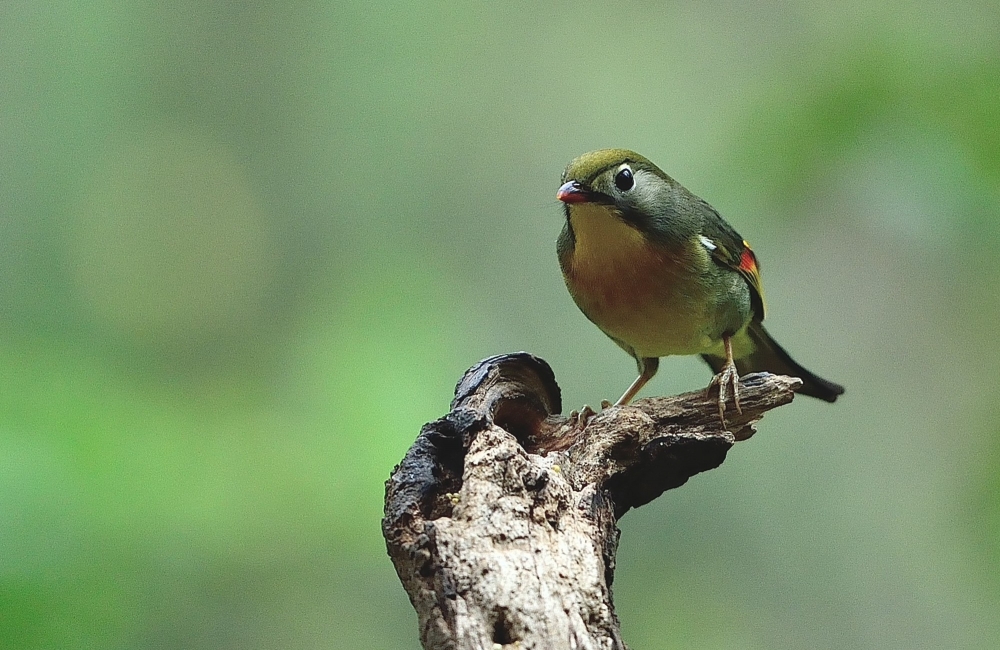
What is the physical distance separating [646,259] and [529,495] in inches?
38.4

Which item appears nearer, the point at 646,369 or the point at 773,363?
the point at 646,369

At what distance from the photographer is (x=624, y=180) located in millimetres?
2402

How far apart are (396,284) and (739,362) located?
1.37 m

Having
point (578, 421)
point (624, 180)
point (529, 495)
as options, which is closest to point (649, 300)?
point (624, 180)

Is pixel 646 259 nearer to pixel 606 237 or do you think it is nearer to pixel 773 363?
pixel 606 237

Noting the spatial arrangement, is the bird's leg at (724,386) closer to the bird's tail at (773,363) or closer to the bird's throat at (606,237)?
the bird's throat at (606,237)

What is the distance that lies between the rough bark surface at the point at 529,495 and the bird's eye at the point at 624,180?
2.05 ft

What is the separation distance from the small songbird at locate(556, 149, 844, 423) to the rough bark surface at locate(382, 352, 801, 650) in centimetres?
40

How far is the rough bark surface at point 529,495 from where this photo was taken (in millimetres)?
1385

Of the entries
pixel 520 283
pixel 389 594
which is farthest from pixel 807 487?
pixel 389 594

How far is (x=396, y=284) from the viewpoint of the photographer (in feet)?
11.8

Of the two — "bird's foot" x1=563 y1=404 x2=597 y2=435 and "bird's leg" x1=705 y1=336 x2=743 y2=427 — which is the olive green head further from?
"bird's foot" x1=563 y1=404 x2=597 y2=435

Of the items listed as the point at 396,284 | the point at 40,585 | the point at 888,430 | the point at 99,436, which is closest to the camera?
the point at 40,585

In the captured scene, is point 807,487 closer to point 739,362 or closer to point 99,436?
point 739,362
